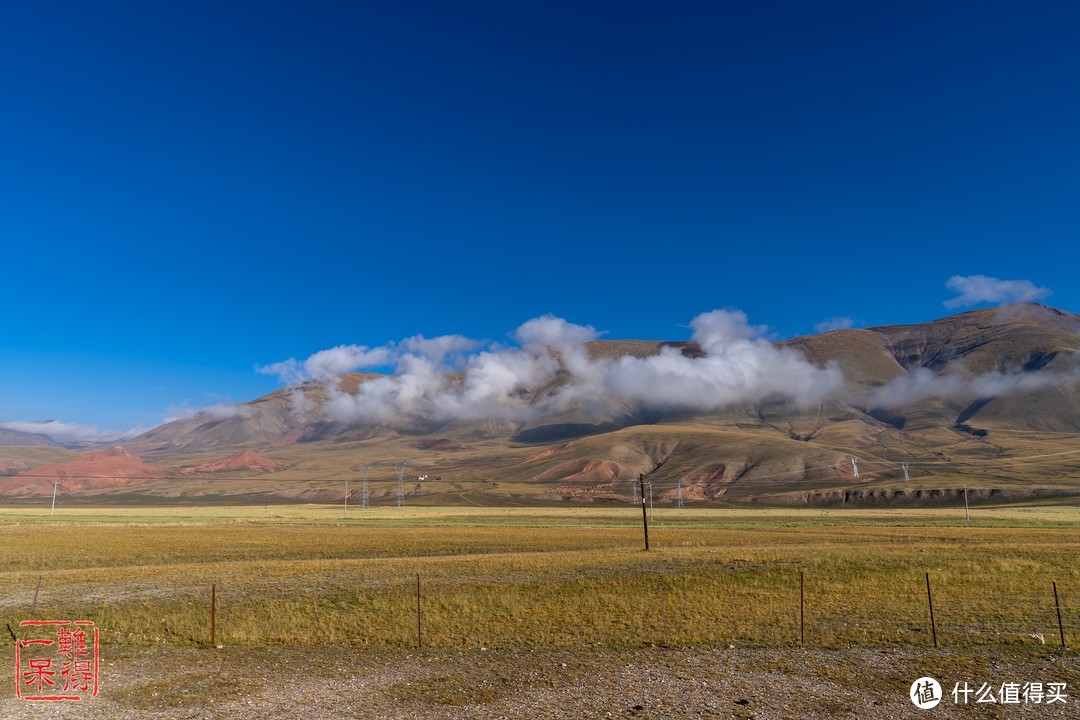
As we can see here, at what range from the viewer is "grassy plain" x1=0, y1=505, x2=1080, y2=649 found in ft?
81.1

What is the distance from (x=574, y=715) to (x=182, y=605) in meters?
23.1

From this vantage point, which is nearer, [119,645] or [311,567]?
[119,645]

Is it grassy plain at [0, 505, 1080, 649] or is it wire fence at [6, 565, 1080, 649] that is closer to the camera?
wire fence at [6, 565, 1080, 649]

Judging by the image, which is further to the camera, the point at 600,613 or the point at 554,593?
the point at 554,593

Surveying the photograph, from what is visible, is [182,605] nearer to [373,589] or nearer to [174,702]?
[373,589]

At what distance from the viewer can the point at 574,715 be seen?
16.1 metres

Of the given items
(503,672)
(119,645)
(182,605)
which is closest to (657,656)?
(503,672)

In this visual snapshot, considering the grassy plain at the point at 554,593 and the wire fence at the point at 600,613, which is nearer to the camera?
the wire fence at the point at 600,613

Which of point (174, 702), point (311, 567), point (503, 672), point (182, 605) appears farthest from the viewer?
point (311, 567)

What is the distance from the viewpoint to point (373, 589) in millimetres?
35844

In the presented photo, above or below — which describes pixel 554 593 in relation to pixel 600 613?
below

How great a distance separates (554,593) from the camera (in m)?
34.1

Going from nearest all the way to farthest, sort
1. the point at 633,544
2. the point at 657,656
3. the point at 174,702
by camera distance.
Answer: the point at 174,702
the point at 657,656
the point at 633,544

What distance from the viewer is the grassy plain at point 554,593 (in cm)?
2472
